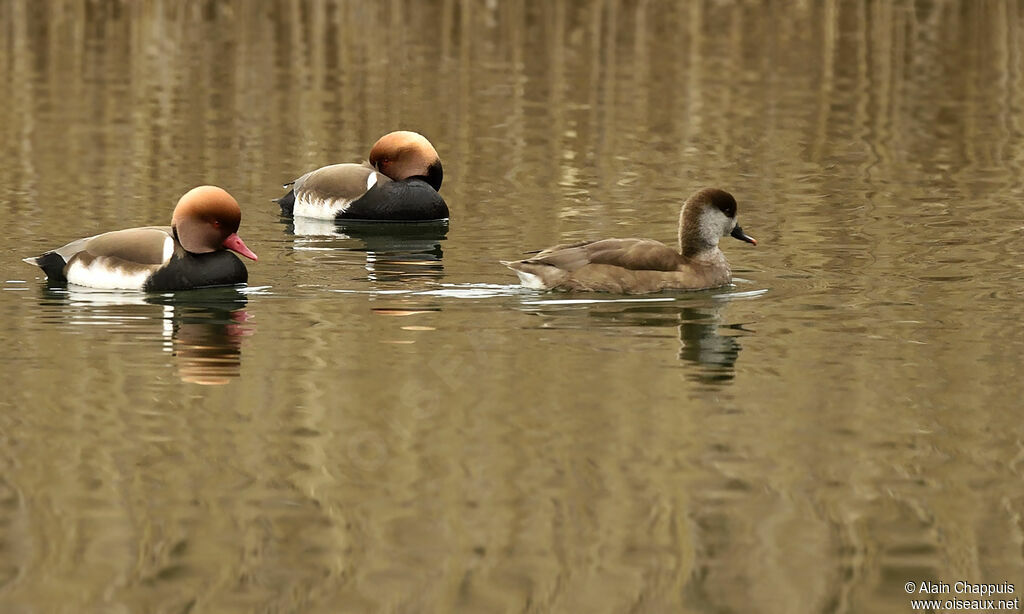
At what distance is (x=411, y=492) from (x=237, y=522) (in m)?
0.66

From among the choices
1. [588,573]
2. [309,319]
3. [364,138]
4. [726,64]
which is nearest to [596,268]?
[309,319]

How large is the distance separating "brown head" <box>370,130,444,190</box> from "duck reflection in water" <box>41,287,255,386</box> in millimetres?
4073

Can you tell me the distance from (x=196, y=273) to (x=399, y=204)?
3708 millimetres

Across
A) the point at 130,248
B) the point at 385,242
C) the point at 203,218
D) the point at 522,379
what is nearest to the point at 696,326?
the point at 522,379

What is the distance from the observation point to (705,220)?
430 inches

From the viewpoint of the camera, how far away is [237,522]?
20.7 ft

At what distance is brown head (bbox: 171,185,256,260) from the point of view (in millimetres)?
10828

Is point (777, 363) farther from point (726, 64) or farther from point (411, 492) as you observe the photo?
point (726, 64)

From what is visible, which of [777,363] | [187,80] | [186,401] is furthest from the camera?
[187,80]

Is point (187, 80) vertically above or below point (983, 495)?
above

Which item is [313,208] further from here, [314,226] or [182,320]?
[182,320]

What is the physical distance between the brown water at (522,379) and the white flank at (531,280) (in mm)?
86

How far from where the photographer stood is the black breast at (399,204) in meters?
14.2

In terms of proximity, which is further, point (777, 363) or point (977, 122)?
point (977, 122)
